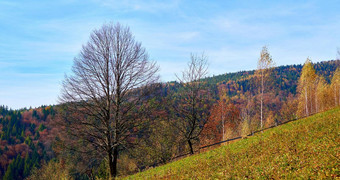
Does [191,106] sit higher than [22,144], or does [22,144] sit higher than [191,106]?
[191,106]

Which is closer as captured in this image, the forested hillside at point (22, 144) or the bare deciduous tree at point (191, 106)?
the bare deciduous tree at point (191, 106)

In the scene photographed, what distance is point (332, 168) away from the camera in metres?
6.36

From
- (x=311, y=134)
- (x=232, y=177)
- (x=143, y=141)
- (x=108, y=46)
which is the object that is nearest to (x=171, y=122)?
(x=143, y=141)

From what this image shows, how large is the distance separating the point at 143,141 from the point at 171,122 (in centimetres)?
559

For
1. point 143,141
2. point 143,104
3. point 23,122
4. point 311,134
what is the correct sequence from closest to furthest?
point 311,134 → point 143,104 → point 143,141 → point 23,122

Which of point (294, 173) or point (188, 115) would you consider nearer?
point (294, 173)

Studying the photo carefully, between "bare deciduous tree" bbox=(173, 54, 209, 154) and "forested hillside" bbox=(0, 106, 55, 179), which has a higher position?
"bare deciduous tree" bbox=(173, 54, 209, 154)

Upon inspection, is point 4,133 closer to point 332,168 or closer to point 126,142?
point 126,142

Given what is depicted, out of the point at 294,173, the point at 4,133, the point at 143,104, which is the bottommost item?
the point at 4,133

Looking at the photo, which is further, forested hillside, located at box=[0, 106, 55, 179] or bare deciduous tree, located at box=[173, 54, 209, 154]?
forested hillside, located at box=[0, 106, 55, 179]

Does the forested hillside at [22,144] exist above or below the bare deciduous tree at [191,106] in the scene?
below

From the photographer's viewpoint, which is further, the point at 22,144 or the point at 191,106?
the point at 22,144

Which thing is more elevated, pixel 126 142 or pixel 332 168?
pixel 332 168

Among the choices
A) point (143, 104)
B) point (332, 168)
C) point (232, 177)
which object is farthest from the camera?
point (143, 104)
